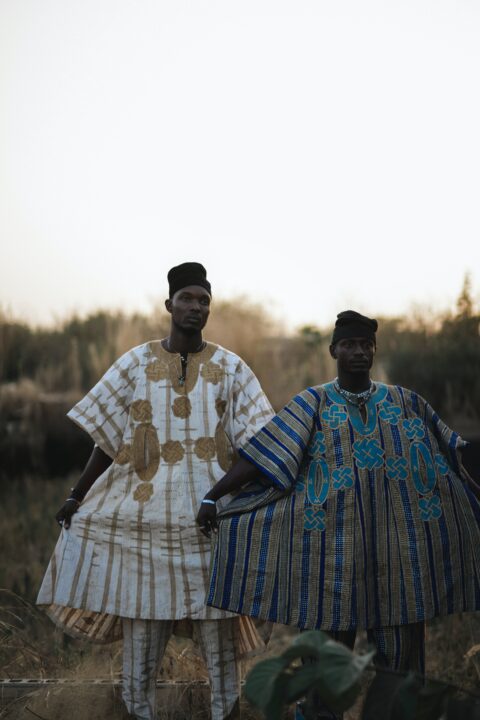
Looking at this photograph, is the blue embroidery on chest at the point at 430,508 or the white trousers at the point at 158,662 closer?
the blue embroidery on chest at the point at 430,508

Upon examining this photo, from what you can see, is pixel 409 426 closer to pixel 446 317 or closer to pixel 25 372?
pixel 446 317

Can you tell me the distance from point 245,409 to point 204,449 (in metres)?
0.30

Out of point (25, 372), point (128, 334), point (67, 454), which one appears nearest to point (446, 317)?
point (128, 334)

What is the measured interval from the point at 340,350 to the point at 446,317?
6960 mm

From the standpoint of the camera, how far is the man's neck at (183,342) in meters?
4.13

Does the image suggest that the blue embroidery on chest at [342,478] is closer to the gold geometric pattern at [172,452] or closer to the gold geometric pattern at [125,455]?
the gold geometric pattern at [172,452]

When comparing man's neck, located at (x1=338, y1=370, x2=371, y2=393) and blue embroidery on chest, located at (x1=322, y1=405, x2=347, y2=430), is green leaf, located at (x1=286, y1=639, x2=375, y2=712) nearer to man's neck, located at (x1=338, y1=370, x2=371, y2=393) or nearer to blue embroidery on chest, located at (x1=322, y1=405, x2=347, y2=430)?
blue embroidery on chest, located at (x1=322, y1=405, x2=347, y2=430)

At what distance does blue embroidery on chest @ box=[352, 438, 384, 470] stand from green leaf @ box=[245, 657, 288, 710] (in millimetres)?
1745

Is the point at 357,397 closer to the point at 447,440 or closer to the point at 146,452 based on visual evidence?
the point at 447,440

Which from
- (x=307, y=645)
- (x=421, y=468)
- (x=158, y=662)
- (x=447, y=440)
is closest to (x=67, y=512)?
(x=158, y=662)

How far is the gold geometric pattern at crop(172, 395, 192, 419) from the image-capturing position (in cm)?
405

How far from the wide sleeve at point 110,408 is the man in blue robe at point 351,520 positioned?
2.14 feet

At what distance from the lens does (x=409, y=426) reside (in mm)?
3811

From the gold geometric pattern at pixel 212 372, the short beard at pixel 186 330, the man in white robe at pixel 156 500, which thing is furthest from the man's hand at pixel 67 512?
the short beard at pixel 186 330
